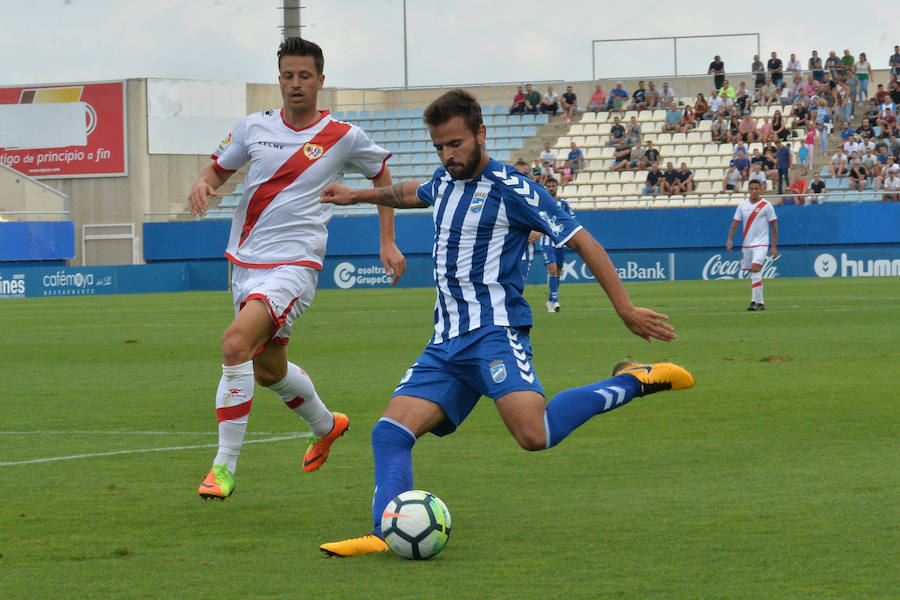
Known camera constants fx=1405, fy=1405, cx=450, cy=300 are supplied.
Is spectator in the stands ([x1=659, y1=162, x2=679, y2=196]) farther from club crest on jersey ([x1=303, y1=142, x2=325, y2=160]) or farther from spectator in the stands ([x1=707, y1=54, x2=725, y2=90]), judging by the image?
club crest on jersey ([x1=303, y1=142, x2=325, y2=160])

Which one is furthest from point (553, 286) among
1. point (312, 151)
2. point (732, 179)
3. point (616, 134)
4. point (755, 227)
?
point (616, 134)

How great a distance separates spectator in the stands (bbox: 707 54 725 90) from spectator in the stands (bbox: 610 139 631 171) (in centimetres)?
355

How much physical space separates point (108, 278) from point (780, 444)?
31858mm

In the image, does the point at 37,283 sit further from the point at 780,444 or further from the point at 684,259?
the point at 780,444

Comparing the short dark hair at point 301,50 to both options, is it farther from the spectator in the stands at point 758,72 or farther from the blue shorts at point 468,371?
the spectator in the stands at point 758,72

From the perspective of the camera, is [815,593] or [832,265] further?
[832,265]

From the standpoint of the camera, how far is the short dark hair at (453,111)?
536cm

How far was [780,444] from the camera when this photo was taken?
756 cm

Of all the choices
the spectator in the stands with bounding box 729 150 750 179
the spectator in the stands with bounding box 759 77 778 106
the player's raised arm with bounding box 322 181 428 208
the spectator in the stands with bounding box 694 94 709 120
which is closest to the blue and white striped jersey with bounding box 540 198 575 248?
the player's raised arm with bounding box 322 181 428 208

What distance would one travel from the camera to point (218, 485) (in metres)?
5.87

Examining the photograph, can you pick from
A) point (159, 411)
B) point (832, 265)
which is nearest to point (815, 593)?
point (159, 411)

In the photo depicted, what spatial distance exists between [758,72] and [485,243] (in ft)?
117

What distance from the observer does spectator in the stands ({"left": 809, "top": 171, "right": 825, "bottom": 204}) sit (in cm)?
3350

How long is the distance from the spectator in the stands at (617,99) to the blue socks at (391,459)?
1463 inches
